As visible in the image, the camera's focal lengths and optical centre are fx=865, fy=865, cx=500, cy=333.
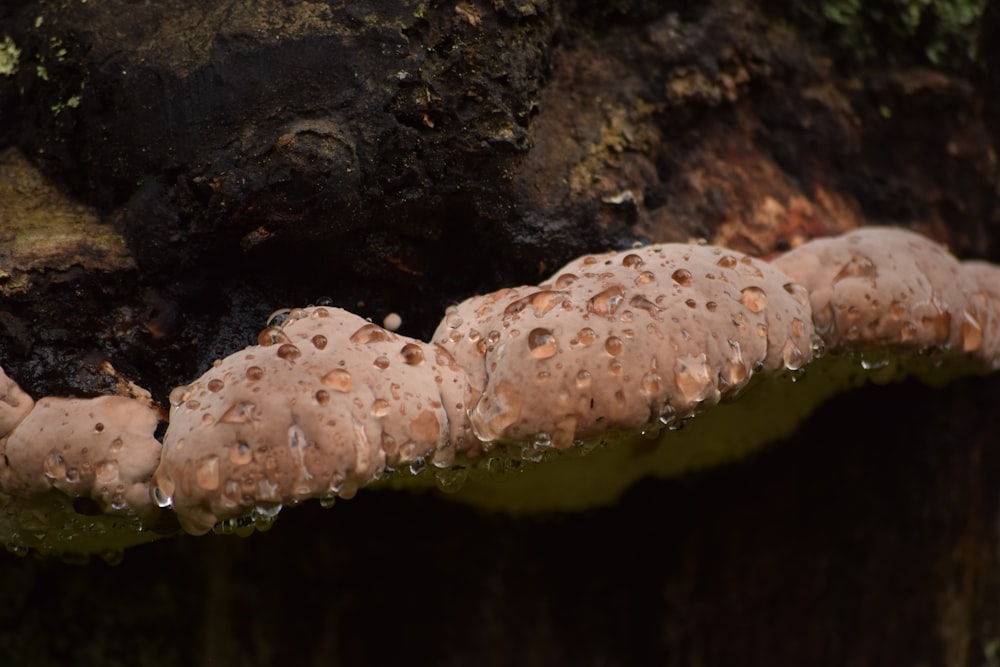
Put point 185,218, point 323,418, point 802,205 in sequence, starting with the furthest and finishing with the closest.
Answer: point 802,205, point 185,218, point 323,418

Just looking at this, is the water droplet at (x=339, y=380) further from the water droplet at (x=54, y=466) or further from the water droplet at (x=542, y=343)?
the water droplet at (x=54, y=466)

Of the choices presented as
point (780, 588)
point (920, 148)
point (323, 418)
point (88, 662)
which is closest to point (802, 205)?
point (920, 148)

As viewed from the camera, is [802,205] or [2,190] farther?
[802,205]

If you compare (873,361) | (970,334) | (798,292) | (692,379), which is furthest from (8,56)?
(970,334)

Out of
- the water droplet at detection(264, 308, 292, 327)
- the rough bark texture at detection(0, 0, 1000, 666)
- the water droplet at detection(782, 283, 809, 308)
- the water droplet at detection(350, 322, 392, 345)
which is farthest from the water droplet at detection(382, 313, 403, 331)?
the water droplet at detection(782, 283, 809, 308)

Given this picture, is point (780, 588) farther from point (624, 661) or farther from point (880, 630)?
point (624, 661)

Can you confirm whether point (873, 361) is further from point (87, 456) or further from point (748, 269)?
point (87, 456)
